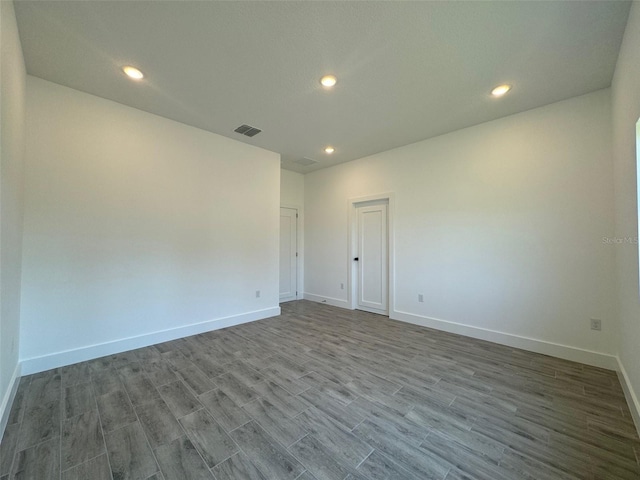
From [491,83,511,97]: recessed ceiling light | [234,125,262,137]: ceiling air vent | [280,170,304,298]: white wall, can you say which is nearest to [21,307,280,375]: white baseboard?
[280,170,304,298]: white wall

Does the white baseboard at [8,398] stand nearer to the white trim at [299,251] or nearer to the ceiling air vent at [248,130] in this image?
the ceiling air vent at [248,130]

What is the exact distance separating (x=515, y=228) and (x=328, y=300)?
363 cm

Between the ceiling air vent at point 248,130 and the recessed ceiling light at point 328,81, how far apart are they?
4.71 feet

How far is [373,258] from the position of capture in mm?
4805

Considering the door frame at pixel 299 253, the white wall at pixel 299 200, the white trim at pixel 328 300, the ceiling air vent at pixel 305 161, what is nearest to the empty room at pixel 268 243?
the ceiling air vent at pixel 305 161

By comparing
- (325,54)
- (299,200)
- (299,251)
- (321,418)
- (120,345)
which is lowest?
(321,418)

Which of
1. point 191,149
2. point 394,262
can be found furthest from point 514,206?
point 191,149

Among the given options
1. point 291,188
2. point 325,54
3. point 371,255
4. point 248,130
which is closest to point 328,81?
point 325,54

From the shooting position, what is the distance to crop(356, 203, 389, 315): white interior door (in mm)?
4641

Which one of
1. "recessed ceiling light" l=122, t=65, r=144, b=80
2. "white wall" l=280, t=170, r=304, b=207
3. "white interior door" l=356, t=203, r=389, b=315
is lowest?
"white interior door" l=356, t=203, r=389, b=315

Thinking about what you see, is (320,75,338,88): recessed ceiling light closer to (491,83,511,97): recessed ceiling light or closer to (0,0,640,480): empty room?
(0,0,640,480): empty room

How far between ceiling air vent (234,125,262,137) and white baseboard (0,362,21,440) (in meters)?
3.49

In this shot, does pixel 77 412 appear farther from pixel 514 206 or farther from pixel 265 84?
pixel 514 206

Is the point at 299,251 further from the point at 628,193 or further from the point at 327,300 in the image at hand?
the point at 628,193
